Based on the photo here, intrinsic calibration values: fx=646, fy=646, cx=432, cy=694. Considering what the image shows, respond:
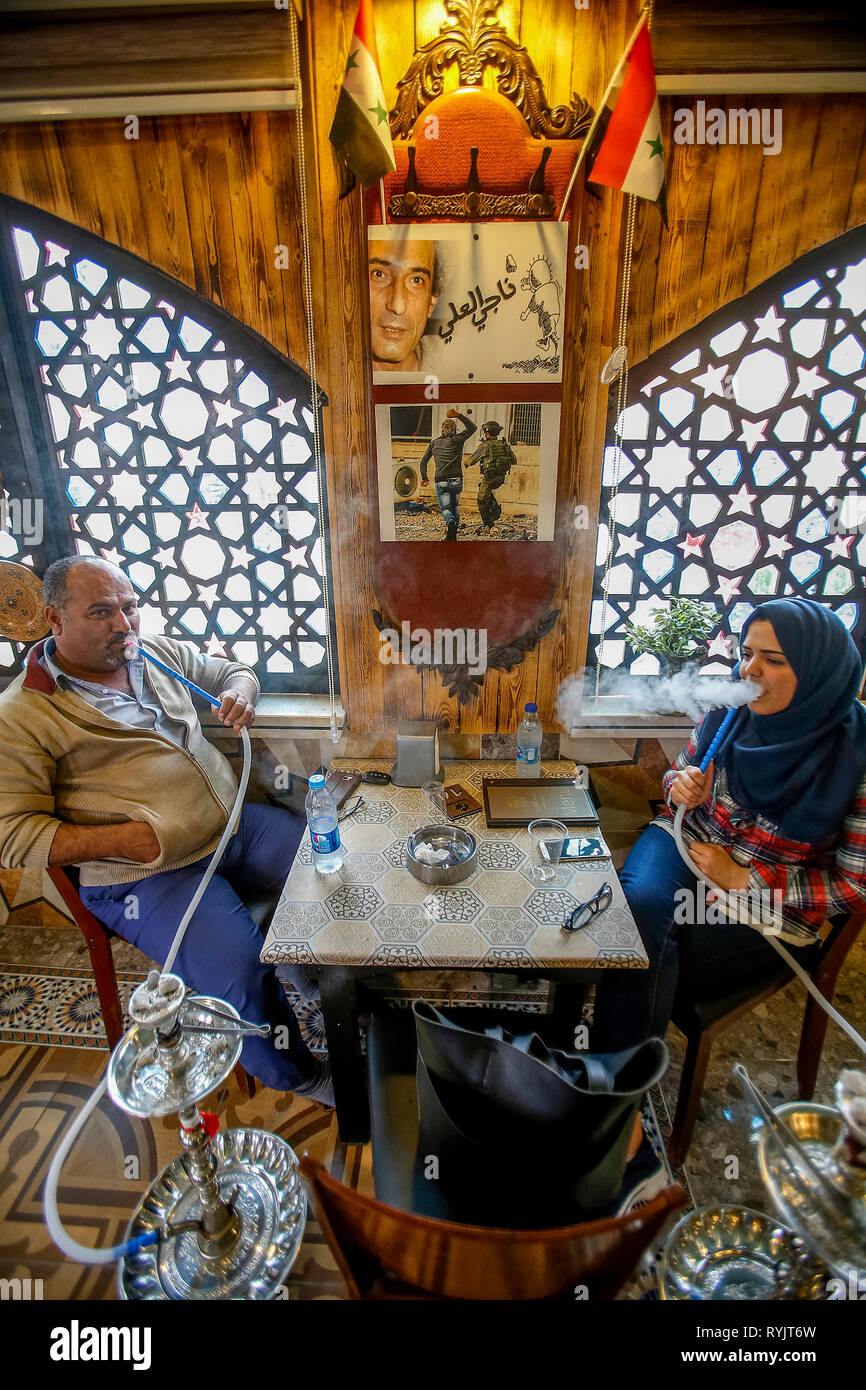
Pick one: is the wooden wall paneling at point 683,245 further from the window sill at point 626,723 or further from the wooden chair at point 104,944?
the wooden chair at point 104,944

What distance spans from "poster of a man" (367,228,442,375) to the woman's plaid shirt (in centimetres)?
177

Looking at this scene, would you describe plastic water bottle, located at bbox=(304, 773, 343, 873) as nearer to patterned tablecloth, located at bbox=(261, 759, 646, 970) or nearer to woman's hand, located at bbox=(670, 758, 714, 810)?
patterned tablecloth, located at bbox=(261, 759, 646, 970)

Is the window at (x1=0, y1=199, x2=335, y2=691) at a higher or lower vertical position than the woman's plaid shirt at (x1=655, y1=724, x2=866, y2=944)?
higher

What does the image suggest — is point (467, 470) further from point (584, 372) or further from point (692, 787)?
point (692, 787)

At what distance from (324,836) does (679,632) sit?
4.77 ft

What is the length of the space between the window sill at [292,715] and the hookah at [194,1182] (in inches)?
50.1

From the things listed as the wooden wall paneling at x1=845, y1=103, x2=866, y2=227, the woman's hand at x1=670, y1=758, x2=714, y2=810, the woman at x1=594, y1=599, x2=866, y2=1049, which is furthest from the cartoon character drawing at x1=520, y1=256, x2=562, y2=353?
the woman's hand at x1=670, y1=758, x2=714, y2=810

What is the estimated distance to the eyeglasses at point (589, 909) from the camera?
185 centimetres

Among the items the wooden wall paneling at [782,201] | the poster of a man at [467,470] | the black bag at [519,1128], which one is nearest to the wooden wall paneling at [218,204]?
the poster of a man at [467,470]

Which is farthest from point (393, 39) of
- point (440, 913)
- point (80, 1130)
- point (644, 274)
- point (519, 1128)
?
point (80, 1130)

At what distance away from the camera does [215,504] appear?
2658 mm

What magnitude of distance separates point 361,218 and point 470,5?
0.61 meters

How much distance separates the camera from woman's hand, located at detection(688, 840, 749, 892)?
2051 mm

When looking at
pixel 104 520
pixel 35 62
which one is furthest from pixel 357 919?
pixel 35 62
